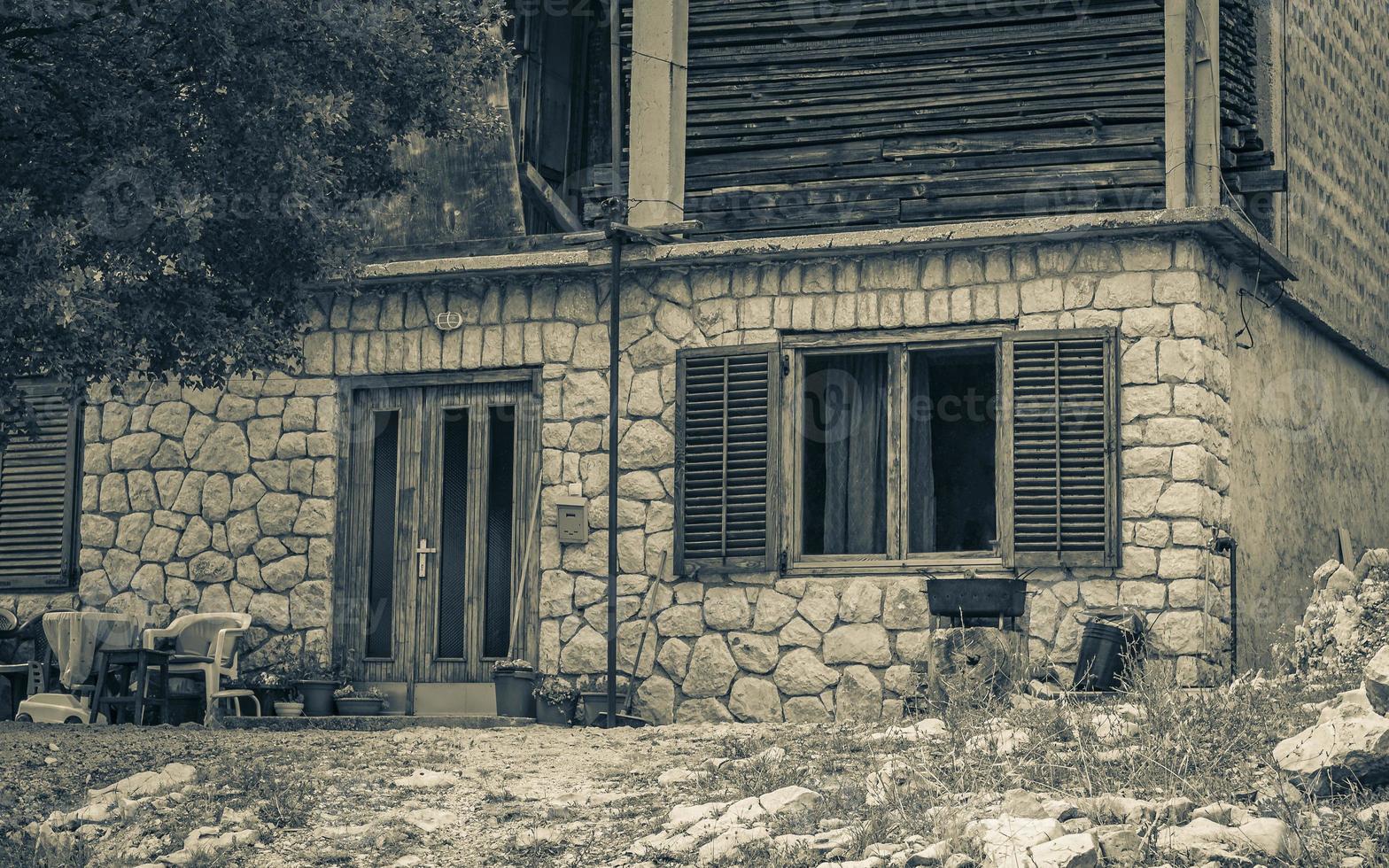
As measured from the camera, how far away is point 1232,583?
13.0 m

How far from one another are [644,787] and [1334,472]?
8.25 meters

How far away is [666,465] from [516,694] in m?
2.00

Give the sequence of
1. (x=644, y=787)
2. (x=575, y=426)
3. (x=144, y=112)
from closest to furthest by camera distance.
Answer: (x=644, y=787)
(x=144, y=112)
(x=575, y=426)

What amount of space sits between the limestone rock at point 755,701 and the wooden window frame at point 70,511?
18.8ft

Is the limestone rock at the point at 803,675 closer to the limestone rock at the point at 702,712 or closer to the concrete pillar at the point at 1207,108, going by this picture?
the limestone rock at the point at 702,712

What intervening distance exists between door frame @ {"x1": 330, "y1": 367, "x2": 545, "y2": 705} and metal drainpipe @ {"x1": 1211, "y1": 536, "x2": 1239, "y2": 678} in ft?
16.1

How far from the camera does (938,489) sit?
13406 mm

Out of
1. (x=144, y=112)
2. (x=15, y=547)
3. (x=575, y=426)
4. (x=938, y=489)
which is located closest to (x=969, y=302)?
(x=938, y=489)

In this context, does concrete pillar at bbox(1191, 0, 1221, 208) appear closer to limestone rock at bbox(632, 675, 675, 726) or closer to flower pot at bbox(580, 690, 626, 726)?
limestone rock at bbox(632, 675, 675, 726)

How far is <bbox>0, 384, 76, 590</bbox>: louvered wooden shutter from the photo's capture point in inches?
612

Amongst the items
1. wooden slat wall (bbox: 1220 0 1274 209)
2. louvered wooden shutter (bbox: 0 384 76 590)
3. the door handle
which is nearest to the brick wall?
wooden slat wall (bbox: 1220 0 1274 209)

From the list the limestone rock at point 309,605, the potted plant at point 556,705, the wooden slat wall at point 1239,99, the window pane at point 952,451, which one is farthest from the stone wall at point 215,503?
the wooden slat wall at point 1239,99

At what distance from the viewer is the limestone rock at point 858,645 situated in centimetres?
1310

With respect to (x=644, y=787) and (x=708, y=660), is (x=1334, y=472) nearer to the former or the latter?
(x=708, y=660)
